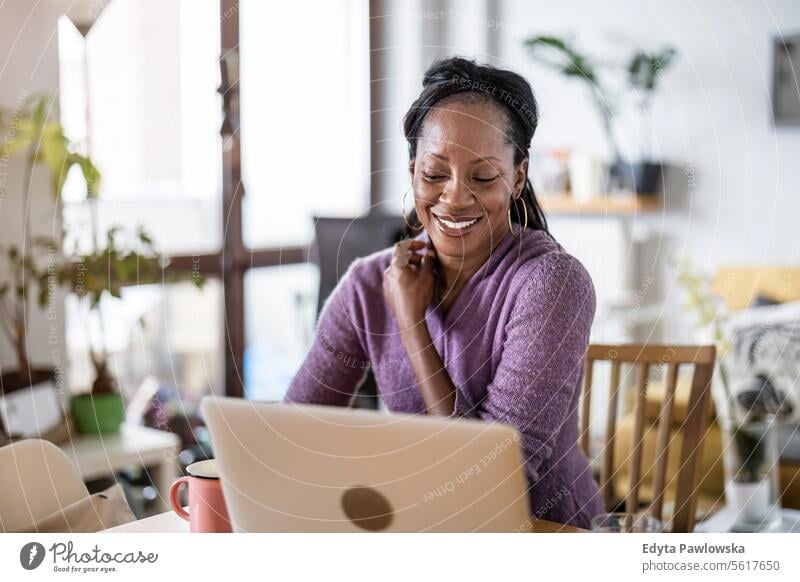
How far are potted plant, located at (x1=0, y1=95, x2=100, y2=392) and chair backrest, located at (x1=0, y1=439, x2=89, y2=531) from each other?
815mm

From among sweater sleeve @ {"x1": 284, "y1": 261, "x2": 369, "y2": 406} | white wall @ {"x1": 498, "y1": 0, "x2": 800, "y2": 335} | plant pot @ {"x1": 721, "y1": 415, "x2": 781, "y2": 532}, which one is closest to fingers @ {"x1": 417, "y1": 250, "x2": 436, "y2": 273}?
sweater sleeve @ {"x1": 284, "y1": 261, "x2": 369, "y2": 406}

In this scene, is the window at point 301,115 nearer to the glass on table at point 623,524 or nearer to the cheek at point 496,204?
the cheek at point 496,204

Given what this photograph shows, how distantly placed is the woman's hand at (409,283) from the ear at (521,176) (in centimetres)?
15

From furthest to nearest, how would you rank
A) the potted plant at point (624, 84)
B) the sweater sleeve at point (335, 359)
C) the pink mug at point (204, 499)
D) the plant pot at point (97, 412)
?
the potted plant at point (624, 84), the plant pot at point (97, 412), the sweater sleeve at point (335, 359), the pink mug at point (204, 499)

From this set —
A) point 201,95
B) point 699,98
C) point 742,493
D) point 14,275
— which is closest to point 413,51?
point 699,98

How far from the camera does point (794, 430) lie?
7.52 feet

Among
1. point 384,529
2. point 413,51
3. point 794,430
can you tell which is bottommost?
point 794,430

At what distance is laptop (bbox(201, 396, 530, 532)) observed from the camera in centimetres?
75

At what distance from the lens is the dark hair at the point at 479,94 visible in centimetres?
111

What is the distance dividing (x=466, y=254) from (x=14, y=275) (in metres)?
1.22

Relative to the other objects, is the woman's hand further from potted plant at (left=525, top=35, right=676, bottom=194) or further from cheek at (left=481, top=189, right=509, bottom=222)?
potted plant at (left=525, top=35, right=676, bottom=194)

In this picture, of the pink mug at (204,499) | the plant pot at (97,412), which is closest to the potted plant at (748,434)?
→ the pink mug at (204,499)
